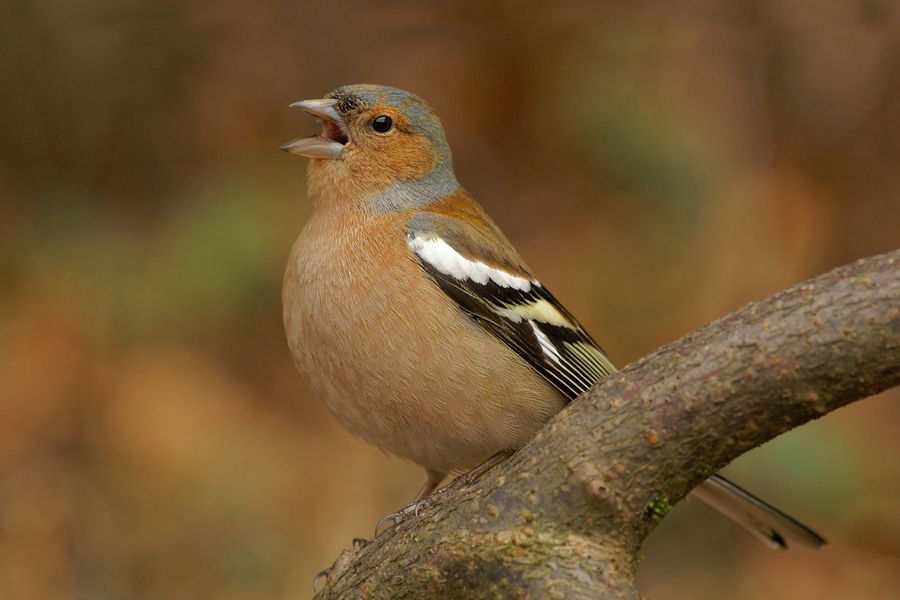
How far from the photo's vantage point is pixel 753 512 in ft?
10.4

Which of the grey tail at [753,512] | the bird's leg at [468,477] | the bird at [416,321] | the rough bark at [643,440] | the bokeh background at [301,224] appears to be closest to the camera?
the rough bark at [643,440]

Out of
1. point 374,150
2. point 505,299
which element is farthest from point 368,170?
point 505,299

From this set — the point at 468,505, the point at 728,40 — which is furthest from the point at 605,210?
the point at 468,505

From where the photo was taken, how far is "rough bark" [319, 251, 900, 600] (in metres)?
1.85

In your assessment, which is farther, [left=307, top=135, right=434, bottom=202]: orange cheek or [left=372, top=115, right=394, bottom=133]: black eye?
[left=372, top=115, right=394, bottom=133]: black eye

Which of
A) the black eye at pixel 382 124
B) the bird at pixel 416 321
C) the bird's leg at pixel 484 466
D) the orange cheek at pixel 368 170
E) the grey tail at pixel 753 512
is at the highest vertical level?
the black eye at pixel 382 124

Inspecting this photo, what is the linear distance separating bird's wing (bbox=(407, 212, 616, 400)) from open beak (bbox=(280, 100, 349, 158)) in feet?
1.62

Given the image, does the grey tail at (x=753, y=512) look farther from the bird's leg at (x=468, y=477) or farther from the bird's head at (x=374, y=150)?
the bird's head at (x=374, y=150)

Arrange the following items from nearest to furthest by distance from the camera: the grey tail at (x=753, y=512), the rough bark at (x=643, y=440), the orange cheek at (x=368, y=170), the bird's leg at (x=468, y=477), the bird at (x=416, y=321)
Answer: the rough bark at (x=643, y=440), the bird's leg at (x=468, y=477), the bird at (x=416, y=321), the grey tail at (x=753, y=512), the orange cheek at (x=368, y=170)

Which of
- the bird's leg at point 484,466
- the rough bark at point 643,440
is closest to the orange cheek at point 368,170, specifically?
the bird's leg at point 484,466

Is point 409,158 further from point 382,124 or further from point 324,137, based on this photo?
point 324,137

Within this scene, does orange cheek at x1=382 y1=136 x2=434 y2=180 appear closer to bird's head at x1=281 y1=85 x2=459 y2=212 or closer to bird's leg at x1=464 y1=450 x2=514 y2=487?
bird's head at x1=281 y1=85 x2=459 y2=212

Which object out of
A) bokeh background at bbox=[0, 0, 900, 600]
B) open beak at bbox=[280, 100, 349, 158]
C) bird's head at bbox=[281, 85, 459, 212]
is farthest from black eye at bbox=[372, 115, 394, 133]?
bokeh background at bbox=[0, 0, 900, 600]

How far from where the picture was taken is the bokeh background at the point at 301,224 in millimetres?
5340
